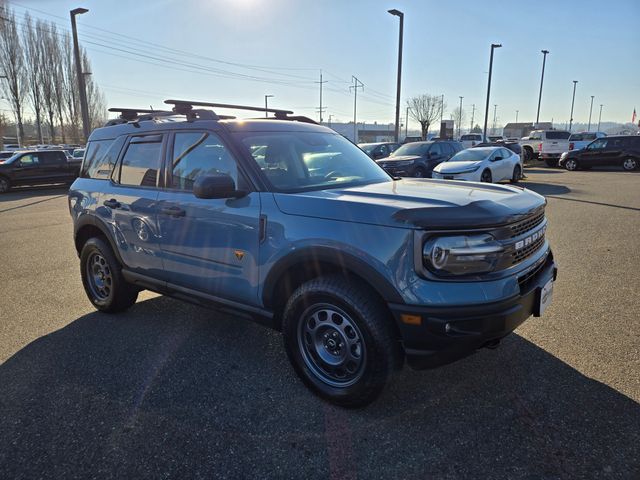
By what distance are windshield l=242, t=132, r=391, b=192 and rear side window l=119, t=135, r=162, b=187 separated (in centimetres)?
100

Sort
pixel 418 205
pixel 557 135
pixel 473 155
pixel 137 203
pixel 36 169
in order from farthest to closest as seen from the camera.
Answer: pixel 557 135, pixel 36 169, pixel 473 155, pixel 137 203, pixel 418 205

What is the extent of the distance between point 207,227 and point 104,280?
1901 mm

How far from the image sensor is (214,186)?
9.70 ft

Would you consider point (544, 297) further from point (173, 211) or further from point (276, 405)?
point (173, 211)

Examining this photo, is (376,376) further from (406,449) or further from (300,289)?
(300,289)

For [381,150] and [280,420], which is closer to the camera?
[280,420]

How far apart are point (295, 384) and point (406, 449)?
→ 970mm

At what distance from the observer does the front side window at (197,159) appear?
11.0ft

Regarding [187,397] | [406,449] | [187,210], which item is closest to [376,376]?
[406,449]

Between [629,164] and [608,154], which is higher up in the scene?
[608,154]

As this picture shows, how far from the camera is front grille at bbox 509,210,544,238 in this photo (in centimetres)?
265

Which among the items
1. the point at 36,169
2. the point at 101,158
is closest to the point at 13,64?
the point at 36,169

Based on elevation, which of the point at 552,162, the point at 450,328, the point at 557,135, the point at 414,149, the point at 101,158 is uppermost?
the point at 557,135

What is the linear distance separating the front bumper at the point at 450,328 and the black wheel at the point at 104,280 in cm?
301
